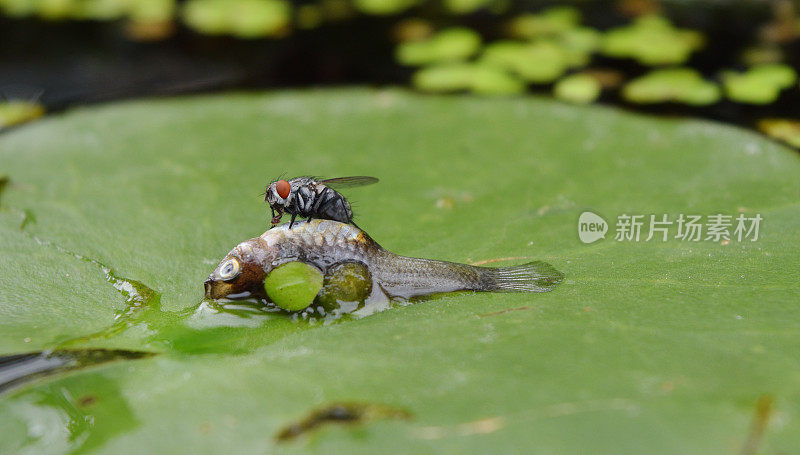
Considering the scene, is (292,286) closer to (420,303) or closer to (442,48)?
(420,303)

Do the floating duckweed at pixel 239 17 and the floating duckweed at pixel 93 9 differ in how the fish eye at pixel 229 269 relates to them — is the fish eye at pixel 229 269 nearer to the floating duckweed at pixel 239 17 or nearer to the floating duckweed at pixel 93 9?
the floating duckweed at pixel 239 17

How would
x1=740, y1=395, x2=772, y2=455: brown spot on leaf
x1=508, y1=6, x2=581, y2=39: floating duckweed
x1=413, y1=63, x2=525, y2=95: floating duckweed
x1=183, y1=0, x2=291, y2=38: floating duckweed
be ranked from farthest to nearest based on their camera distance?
x1=183, y1=0, x2=291, y2=38: floating duckweed, x1=508, y1=6, x2=581, y2=39: floating duckweed, x1=413, y1=63, x2=525, y2=95: floating duckweed, x1=740, y1=395, x2=772, y2=455: brown spot on leaf

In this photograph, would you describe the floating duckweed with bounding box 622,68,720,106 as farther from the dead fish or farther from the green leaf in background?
the dead fish

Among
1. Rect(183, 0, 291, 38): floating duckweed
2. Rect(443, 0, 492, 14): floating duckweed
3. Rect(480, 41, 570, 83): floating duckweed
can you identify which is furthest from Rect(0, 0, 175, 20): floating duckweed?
Rect(480, 41, 570, 83): floating duckweed

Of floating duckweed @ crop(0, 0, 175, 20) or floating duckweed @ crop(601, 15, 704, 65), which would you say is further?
floating duckweed @ crop(0, 0, 175, 20)

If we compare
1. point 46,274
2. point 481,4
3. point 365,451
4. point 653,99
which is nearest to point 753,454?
point 365,451

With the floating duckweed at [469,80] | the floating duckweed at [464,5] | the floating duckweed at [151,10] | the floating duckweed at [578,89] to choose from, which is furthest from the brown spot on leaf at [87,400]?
the floating duckweed at [464,5]

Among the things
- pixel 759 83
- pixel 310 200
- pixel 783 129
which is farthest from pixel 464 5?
pixel 310 200
